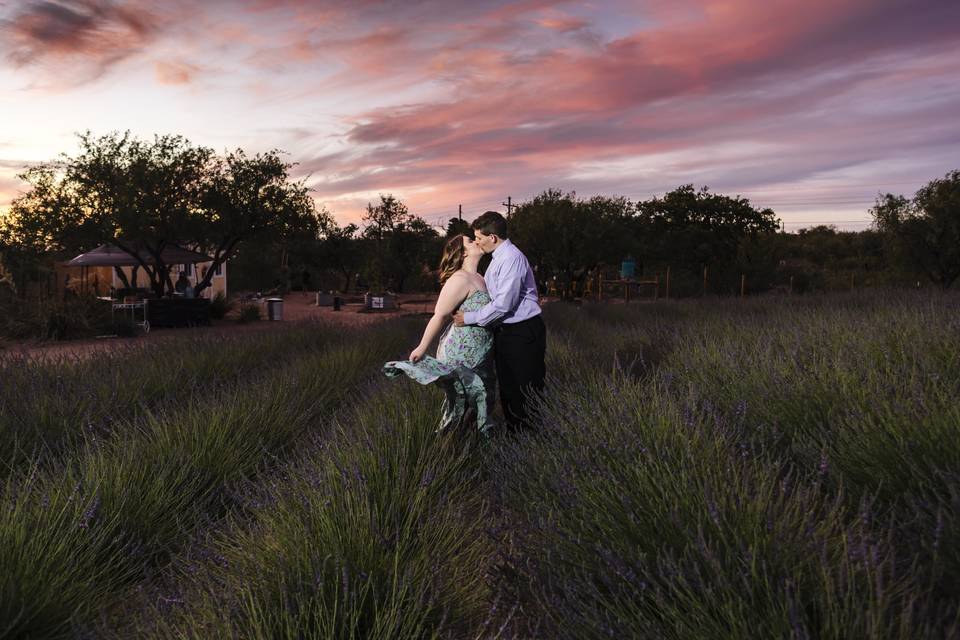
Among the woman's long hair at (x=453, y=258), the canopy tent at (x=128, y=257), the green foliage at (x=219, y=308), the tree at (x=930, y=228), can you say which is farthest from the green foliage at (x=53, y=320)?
the tree at (x=930, y=228)

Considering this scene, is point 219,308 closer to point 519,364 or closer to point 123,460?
point 519,364

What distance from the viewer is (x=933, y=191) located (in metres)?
25.1

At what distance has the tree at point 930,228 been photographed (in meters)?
24.2

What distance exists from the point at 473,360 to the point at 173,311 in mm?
17435

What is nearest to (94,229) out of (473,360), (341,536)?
(473,360)

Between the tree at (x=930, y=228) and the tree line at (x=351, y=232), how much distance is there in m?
0.05

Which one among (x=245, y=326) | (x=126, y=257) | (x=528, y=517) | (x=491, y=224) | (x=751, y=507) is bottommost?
(x=245, y=326)

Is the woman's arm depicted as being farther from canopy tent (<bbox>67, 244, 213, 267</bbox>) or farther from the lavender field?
canopy tent (<bbox>67, 244, 213, 267</bbox>)

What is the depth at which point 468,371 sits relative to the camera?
4621 millimetres

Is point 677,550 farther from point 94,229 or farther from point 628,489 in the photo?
point 94,229

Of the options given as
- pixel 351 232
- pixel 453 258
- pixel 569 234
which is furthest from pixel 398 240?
pixel 453 258

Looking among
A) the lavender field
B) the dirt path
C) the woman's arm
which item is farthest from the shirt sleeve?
the dirt path

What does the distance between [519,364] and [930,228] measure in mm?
25618

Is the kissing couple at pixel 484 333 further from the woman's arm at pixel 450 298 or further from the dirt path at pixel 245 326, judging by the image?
the dirt path at pixel 245 326
